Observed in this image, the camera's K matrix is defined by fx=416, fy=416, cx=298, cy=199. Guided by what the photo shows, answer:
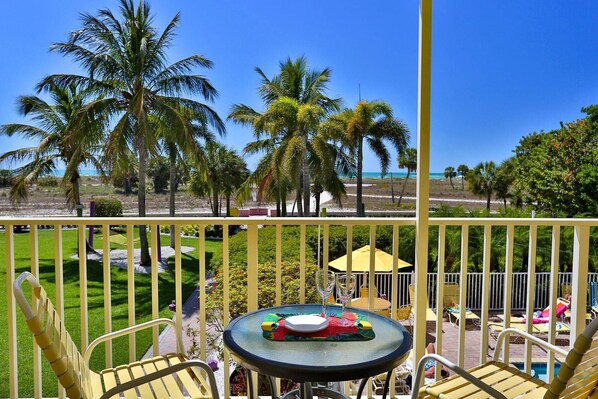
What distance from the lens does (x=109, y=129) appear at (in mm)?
15969

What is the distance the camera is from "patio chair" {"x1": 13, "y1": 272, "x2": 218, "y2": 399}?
1.08 meters

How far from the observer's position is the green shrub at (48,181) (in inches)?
810

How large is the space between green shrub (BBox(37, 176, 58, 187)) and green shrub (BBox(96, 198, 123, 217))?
2384 mm

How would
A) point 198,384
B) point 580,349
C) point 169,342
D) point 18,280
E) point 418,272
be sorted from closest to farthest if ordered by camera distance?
point 580,349, point 18,280, point 198,384, point 418,272, point 169,342

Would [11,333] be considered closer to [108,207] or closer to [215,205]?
[108,207]

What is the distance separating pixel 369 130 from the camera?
2230 cm

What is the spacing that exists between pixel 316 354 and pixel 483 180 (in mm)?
25448

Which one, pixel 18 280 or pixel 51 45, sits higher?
pixel 51 45

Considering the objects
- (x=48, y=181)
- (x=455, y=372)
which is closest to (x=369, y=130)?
(x=48, y=181)

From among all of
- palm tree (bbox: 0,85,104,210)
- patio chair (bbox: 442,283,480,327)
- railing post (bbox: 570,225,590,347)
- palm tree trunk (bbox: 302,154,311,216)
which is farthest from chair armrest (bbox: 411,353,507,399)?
palm tree (bbox: 0,85,104,210)

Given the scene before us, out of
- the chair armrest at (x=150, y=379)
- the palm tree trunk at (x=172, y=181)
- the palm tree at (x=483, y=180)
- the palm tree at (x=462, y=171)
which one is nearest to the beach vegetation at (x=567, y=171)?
the palm tree at (x=462, y=171)

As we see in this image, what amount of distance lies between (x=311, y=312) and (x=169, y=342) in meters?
9.88

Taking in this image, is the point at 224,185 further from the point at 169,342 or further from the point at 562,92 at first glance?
the point at 562,92

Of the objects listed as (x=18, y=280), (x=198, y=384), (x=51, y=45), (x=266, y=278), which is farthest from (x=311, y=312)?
(x=51, y=45)
